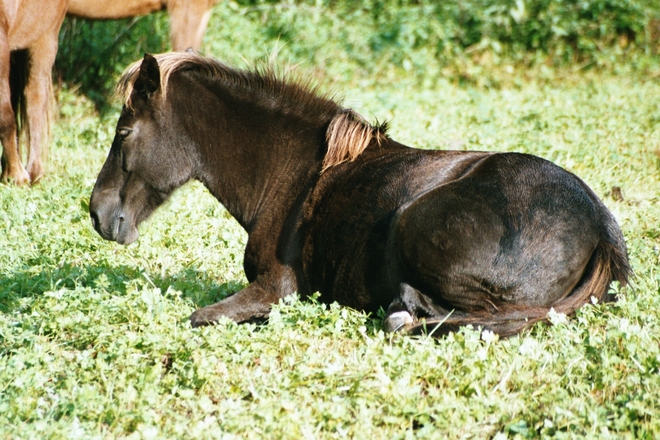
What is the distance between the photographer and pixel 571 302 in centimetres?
396

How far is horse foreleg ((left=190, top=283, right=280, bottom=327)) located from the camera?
4422 millimetres

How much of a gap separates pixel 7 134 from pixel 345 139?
449 centimetres

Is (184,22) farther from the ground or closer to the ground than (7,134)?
farther from the ground

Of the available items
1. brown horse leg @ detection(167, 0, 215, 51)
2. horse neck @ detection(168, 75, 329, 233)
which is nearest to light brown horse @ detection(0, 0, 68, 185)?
brown horse leg @ detection(167, 0, 215, 51)

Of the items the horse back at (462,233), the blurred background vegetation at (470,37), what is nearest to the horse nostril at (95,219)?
the horse back at (462,233)

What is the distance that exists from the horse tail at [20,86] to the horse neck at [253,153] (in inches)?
165

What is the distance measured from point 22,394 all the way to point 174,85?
200 cm

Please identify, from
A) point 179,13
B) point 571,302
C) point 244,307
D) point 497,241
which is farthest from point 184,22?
point 571,302

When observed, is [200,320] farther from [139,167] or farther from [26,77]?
[26,77]

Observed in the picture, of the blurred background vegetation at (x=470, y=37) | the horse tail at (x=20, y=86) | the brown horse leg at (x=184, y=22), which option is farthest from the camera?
the blurred background vegetation at (x=470, y=37)

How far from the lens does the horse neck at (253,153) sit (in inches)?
186

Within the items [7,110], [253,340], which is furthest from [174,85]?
[7,110]

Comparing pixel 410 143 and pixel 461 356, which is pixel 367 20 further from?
pixel 461 356

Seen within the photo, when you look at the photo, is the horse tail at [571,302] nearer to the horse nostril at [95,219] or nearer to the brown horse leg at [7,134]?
the horse nostril at [95,219]
